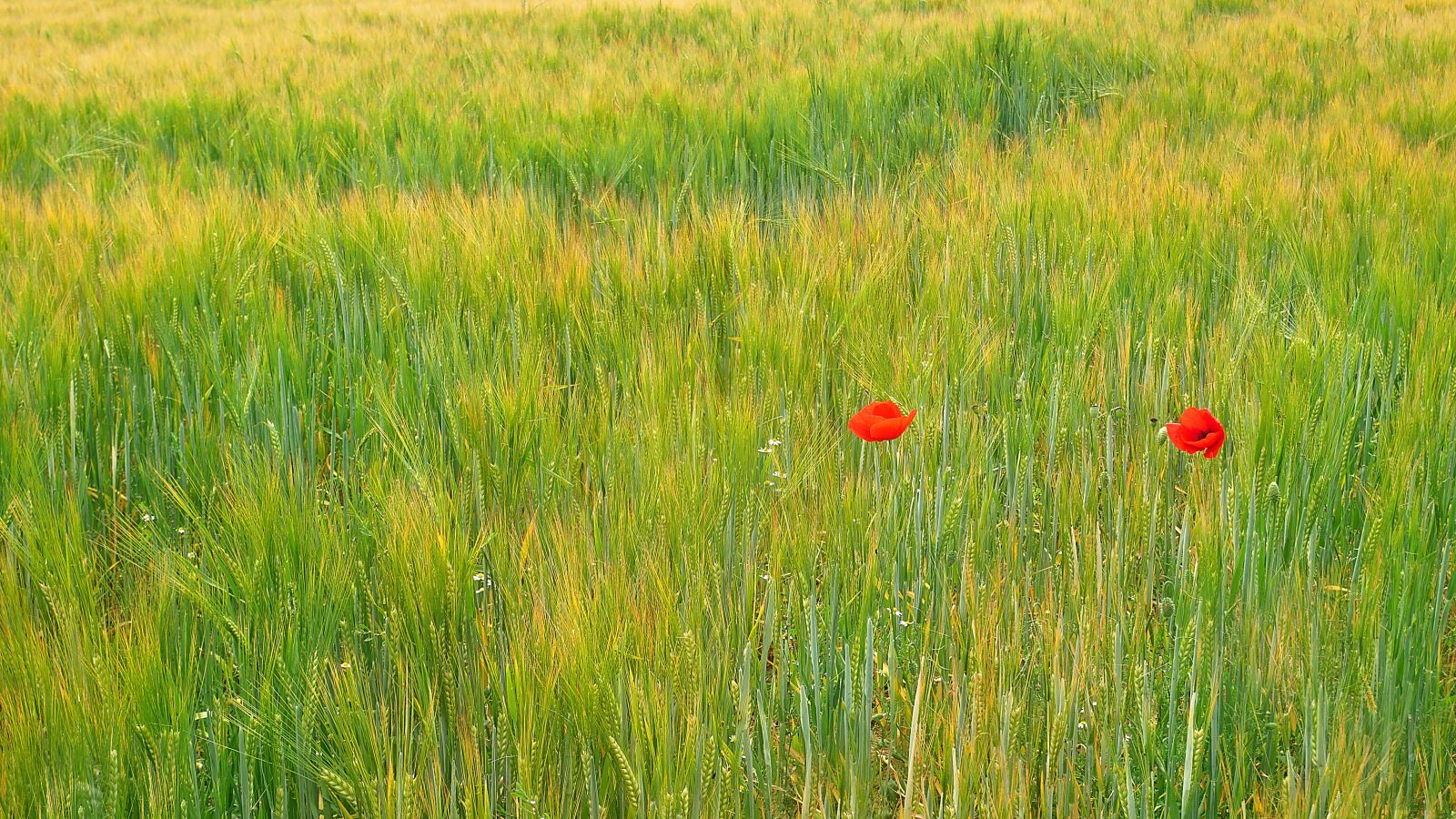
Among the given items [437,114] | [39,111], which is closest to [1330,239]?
[437,114]

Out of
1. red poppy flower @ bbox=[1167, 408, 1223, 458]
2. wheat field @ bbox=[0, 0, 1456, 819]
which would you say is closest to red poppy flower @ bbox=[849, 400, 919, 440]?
wheat field @ bbox=[0, 0, 1456, 819]

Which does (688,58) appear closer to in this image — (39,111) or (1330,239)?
(39,111)

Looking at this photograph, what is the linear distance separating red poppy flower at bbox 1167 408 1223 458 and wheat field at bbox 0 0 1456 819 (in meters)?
0.04

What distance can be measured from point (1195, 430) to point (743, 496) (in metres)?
0.45

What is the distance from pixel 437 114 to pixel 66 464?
218 centimetres

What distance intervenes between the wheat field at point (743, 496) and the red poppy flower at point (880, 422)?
61 mm

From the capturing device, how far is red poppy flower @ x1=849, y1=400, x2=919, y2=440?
40.4 inches

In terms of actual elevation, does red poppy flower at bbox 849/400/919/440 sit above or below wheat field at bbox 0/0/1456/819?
above

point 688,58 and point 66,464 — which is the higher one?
point 688,58

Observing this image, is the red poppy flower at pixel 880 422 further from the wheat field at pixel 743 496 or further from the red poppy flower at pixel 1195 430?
the red poppy flower at pixel 1195 430

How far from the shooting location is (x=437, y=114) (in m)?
3.33

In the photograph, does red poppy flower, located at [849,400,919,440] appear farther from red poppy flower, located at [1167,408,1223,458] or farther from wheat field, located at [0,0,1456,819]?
red poppy flower, located at [1167,408,1223,458]

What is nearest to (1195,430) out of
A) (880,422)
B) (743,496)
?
(880,422)

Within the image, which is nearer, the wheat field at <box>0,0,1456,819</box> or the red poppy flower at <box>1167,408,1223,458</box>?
the wheat field at <box>0,0,1456,819</box>
